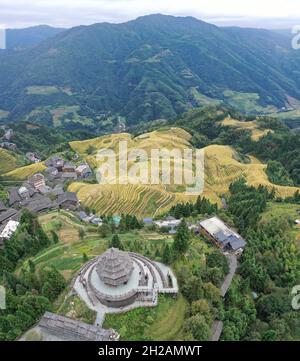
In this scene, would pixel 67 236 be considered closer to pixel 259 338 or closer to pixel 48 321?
pixel 48 321

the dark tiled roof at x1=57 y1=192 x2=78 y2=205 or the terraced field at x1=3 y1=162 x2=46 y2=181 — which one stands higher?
the dark tiled roof at x1=57 y1=192 x2=78 y2=205

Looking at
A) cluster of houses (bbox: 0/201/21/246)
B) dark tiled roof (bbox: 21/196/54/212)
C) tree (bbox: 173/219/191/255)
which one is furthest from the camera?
dark tiled roof (bbox: 21/196/54/212)

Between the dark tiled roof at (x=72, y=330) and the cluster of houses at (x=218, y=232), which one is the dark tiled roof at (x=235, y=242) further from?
the dark tiled roof at (x=72, y=330)

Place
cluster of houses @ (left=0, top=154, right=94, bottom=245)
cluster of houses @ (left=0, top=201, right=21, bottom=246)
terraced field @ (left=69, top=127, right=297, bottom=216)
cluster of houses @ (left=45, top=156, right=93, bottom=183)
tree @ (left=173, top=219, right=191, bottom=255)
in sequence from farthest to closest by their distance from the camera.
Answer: cluster of houses @ (left=45, top=156, right=93, bottom=183) → terraced field @ (left=69, top=127, right=297, bottom=216) → cluster of houses @ (left=0, top=154, right=94, bottom=245) → cluster of houses @ (left=0, top=201, right=21, bottom=246) → tree @ (left=173, top=219, right=191, bottom=255)

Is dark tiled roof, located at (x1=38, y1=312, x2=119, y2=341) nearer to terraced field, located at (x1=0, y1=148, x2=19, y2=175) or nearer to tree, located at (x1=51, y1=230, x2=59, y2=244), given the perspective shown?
tree, located at (x1=51, y1=230, x2=59, y2=244)

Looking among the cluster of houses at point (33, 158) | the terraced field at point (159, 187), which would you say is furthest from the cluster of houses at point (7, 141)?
the terraced field at point (159, 187)

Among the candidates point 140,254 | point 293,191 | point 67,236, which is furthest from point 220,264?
point 293,191

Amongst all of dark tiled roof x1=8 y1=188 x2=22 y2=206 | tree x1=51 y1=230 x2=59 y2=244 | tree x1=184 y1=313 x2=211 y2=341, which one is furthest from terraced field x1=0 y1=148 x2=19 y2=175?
tree x1=184 y1=313 x2=211 y2=341
